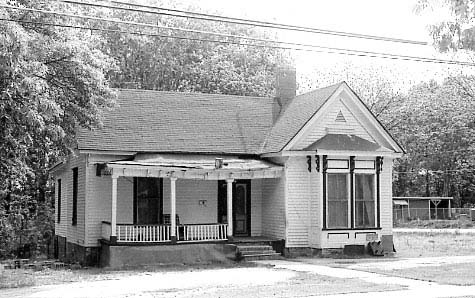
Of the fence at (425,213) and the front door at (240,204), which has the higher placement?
the front door at (240,204)

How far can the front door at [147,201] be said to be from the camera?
25.2 m

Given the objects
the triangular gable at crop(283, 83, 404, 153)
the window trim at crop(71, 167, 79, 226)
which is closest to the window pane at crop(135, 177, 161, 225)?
the window trim at crop(71, 167, 79, 226)

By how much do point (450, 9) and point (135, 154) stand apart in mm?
15466

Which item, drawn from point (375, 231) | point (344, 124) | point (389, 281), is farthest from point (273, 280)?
point (344, 124)

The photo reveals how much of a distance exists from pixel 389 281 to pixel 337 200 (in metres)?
7.83

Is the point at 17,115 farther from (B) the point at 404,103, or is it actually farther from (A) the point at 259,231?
(B) the point at 404,103

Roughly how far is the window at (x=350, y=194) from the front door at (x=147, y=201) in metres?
6.18

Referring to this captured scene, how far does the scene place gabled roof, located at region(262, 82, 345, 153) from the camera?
1016 inches

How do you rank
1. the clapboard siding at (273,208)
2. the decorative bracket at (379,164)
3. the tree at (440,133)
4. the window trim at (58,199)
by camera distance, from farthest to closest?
the tree at (440,133)
the window trim at (58,199)
the decorative bracket at (379,164)
the clapboard siding at (273,208)

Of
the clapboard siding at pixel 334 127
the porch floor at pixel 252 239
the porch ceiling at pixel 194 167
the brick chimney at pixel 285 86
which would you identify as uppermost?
the brick chimney at pixel 285 86

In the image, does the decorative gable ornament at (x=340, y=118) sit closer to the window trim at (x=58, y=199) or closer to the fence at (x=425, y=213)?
the window trim at (x=58, y=199)

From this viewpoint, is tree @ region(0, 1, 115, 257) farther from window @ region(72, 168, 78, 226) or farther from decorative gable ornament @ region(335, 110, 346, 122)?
decorative gable ornament @ region(335, 110, 346, 122)

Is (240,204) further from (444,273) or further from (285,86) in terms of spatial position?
(444,273)

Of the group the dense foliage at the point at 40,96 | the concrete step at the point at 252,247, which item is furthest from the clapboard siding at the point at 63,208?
the concrete step at the point at 252,247
